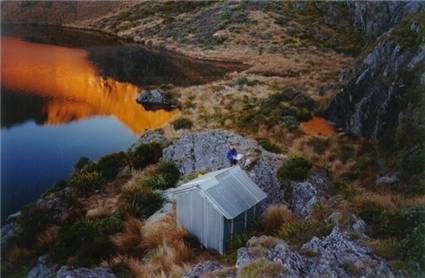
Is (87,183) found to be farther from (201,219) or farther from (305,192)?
(305,192)

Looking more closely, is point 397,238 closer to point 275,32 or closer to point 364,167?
point 364,167

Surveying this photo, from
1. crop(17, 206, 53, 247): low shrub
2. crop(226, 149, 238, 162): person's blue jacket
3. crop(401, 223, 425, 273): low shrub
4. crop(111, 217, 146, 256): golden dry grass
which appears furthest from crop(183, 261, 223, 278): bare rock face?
crop(226, 149, 238, 162): person's blue jacket

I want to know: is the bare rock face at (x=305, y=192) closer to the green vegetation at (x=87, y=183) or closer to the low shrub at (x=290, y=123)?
the green vegetation at (x=87, y=183)

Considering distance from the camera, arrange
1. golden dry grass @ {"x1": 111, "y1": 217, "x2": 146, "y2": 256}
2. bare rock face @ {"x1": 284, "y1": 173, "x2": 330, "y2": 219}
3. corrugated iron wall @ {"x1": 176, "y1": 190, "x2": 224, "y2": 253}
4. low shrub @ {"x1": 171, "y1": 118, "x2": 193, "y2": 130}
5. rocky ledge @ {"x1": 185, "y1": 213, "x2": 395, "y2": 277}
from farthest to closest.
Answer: low shrub @ {"x1": 171, "y1": 118, "x2": 193, "y2": 130} → bare rock face @ {"x1": 284, "y1": 173, "x2": 330, "y2": 219} → golden dry grass @ {"x1": 111, "y1": 217, "x2": 146, "y2": 256} → corrugated iron wall @ {"x1": 176, "y1": 190, "x2": 224, "y2": 253} → rocky ledge @ {"x1": 185, "y1": 213, "x2": 395, "y2": 277}

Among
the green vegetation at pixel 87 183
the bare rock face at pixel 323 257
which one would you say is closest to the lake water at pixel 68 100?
the green vegetation at pixel 87 183

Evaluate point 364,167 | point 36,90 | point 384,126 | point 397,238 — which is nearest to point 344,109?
point 384,126

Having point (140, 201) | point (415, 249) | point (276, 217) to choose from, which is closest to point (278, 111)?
point (140, 201)

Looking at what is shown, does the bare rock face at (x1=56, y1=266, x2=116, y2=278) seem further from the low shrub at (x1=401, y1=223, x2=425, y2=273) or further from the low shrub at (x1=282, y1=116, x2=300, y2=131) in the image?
the low shrub at (x1=282, y1=116, x2=300, y2=131)
